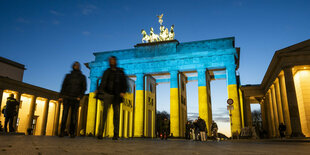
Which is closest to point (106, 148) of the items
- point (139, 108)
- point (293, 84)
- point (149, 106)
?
point (293, 84)

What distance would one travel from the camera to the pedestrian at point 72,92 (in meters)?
7.59

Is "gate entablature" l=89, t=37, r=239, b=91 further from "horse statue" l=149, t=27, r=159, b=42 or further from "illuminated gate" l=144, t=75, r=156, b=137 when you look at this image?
"illuminated gate" l=144, t=75, r=156, b=137

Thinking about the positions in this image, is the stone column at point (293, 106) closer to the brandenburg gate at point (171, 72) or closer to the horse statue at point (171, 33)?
the brandenburg gate at point (171, 72)

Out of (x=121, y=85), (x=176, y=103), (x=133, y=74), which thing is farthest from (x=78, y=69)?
(x=133, y=74)

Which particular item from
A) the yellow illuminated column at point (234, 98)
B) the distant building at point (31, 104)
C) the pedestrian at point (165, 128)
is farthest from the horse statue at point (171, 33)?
the distant building at point (31, 104)

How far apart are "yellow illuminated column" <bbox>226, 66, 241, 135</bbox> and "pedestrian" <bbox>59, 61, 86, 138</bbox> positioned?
23175mm

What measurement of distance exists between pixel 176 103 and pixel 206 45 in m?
8.50

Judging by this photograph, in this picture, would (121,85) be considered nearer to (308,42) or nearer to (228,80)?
(308,42)

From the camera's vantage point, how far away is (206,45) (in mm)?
31969

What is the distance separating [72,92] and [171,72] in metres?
24.9

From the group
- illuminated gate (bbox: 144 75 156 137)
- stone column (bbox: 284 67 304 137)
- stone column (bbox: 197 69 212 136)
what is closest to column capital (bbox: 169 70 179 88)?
stone column (bbox: 197 69 212 136)

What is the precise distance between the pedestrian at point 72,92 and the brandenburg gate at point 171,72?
2323 centimetres

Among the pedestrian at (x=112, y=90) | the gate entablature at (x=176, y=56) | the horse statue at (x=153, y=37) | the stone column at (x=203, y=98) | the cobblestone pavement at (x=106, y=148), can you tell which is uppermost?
the horse statue at (x=153, y=37)

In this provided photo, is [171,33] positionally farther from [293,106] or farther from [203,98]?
[293,106]
